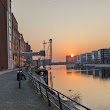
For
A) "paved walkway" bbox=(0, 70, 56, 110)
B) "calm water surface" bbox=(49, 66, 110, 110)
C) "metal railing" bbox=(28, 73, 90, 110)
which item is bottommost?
"calm water surface" bbox=(49, 66, 110, 110)

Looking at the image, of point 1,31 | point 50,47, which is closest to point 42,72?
point 1,31

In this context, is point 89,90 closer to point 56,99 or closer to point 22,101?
point 22,101

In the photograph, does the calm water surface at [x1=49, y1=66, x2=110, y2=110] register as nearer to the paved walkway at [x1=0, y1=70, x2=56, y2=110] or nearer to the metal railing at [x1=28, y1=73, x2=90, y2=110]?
the paved walkway at [x1=0, y1=70, x2=56, y2=110]

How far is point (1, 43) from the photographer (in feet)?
271

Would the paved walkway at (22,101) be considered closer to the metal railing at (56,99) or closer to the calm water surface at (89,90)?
the metal railing at (56,99)

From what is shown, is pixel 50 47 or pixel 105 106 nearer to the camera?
pixel 105 106

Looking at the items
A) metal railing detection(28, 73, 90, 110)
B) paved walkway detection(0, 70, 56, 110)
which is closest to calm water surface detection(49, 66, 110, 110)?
paved walkway detection(0, 70, 56, 110)

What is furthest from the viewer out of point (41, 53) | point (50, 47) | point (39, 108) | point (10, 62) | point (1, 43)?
point (50, 47)

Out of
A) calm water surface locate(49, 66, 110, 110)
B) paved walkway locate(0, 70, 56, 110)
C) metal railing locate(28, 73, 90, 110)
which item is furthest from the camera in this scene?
calm water surface locate(49, 66, 110, 110)

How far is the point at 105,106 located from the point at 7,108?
78.2 feet

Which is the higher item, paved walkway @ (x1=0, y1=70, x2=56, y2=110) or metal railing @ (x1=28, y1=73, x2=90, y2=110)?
metal railing @ (x1=28, y1=73, x2=90, y2=110)

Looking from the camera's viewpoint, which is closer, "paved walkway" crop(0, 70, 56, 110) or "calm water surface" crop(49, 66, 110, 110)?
"paved walkway" crop(0, 70, 56, 110)

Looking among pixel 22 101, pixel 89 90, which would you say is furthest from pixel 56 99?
pixel 89 90

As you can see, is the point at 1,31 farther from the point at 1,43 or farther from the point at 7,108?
the point at 7,108
